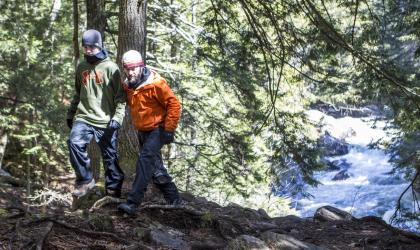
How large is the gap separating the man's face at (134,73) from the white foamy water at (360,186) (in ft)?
48.4

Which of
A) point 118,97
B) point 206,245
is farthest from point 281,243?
point 118,97

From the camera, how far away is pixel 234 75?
32.6ft

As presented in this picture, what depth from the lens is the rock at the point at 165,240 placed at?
14.3 feet

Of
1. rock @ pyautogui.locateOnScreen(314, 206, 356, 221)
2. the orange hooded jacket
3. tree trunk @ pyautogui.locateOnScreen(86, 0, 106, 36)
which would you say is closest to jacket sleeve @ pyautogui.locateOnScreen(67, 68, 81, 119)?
the orange hooded jacket

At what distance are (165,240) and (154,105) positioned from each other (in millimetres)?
1445

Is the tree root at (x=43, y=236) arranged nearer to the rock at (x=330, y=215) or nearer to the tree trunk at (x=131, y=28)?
the tree trunk at (x=131, y=28)

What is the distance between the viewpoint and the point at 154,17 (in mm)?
9953

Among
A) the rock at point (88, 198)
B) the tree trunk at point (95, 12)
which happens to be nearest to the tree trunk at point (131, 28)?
the tree trunk at point (95, 12)

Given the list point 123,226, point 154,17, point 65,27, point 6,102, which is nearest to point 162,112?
point 123,226

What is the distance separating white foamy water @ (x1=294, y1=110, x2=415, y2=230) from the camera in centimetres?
2134

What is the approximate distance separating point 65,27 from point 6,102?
3.92 meters

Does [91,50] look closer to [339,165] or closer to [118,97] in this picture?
[118,97]

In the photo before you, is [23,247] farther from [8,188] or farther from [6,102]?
[6,102]

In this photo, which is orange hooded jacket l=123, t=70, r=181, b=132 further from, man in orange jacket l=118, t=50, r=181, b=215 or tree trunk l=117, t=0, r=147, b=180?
tree trunk l=117, t=0, r=147, b=180
